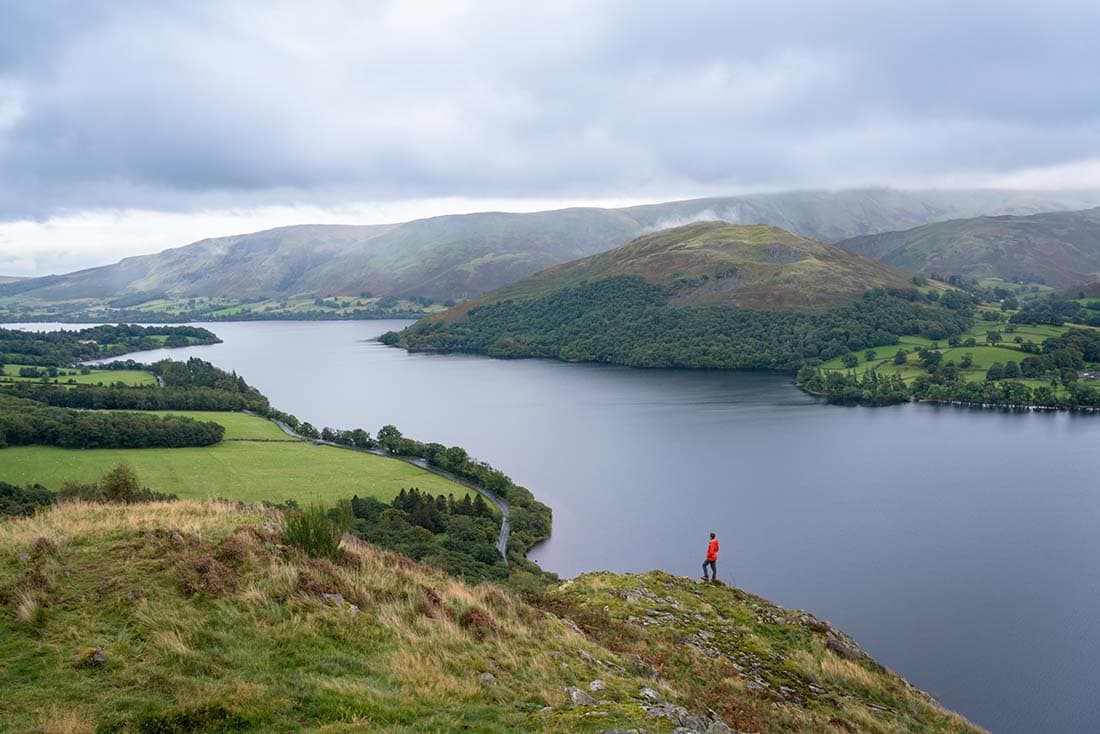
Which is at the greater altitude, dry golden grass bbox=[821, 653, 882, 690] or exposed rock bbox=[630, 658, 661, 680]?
exposed rock bbox=[630, 658, 661, 680]

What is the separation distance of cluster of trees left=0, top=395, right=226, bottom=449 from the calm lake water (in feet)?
97.3

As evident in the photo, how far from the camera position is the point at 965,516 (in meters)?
63.7

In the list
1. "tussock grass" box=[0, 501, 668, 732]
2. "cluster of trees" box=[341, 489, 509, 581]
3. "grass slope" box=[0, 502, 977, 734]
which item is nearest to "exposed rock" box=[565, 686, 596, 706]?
"grass slope" box=[0, 502, 977, 734]

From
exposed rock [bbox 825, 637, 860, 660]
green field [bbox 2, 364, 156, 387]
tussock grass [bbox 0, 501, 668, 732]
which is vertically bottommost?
exposed rock [bbox 825, 637, 860, 660]

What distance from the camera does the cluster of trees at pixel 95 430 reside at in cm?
7150

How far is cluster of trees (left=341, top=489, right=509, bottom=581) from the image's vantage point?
44.0 metres

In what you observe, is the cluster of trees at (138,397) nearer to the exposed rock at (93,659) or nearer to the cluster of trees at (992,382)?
the cluster of trees at (992,382)

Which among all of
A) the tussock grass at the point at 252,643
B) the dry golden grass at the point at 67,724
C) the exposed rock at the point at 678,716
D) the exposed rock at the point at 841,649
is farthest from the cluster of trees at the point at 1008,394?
the dry golden grass at the point at 67,724

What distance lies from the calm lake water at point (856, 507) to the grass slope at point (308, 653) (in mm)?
28114

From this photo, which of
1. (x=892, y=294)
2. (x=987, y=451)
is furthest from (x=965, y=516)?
(x=892, y=294)

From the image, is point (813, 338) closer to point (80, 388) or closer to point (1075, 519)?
point (1075, 519)

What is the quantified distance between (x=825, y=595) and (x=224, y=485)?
5208cm

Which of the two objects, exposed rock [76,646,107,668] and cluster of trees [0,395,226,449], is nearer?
exposed rock [76,646,107,668]

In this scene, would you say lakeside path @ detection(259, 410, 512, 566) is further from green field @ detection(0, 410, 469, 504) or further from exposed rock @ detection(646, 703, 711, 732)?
exposed rock @ detection(646, 703, 711, 732)
